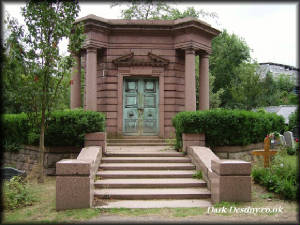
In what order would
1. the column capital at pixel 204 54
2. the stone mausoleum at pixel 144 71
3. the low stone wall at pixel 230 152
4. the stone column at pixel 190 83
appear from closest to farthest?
the low stone wall at pixel 230 152 → the stone column at pixel 190 83 → the stone mausoleum at pixel 144 71 → the column capital at pixel 204 54

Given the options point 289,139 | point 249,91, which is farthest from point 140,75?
point 249,91

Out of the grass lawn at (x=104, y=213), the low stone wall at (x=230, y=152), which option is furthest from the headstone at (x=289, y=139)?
the grass lawn at (x=104, y=213)

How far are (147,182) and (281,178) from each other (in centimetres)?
320

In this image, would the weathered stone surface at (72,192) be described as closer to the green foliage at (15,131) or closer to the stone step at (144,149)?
the stone step at (144,149)

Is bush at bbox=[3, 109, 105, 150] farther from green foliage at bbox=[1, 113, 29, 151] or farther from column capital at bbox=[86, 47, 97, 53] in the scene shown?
column capital at bbox=[86, 47, 97, 53]

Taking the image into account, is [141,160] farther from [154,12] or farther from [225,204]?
[154,12]

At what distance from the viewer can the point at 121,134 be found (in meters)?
12.8

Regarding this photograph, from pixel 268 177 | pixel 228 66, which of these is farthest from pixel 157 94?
pixel 228 66

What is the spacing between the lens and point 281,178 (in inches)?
284

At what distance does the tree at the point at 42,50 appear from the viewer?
816 centimetres

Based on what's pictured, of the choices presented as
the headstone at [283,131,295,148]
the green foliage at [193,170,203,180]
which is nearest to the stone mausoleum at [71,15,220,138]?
the headstone at [283,131,295,148]

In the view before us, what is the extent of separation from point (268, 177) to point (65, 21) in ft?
22.0

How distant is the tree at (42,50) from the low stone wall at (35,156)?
1.12 meters

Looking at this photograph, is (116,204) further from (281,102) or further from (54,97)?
(281,102)
